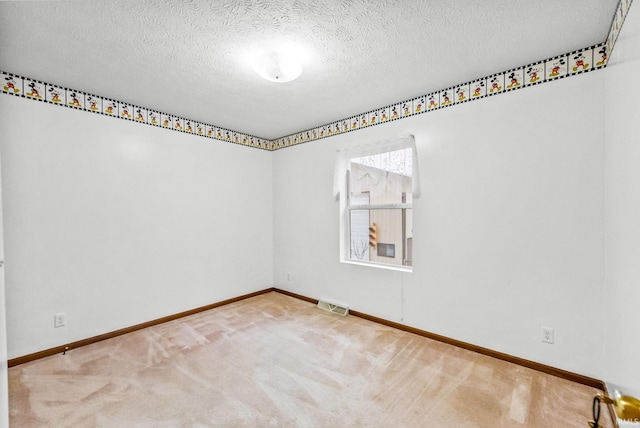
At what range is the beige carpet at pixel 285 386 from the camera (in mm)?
1780

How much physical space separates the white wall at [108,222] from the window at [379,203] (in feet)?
5.17

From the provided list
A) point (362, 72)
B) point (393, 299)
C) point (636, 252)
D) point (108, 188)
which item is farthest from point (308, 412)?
point (108, 188)

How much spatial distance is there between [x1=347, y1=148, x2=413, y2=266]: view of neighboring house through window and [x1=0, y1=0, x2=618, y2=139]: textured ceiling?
31.5 inches

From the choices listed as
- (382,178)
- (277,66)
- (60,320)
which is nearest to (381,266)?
(382,178)

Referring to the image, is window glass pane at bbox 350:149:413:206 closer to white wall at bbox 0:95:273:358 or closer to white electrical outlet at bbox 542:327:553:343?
white electrical outlet at bbox 542:327:553:343

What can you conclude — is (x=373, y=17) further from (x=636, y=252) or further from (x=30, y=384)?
(x=30, y=384)

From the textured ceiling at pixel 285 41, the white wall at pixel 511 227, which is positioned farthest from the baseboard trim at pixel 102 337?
the textured ceiling at pixel 285 41

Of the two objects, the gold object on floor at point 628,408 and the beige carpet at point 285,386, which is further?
the beige carpet at point 285,386

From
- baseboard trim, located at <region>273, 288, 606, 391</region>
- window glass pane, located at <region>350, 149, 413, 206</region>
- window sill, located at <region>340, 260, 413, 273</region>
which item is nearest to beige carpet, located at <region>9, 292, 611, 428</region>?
baseboard trim, located at <region>273, 288, 606, 391</region>

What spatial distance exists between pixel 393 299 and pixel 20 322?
135 inches

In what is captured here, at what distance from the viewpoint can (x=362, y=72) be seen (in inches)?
94.0

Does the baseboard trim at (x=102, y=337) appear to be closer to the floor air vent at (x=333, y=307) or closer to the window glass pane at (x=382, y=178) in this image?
the floor air vent at (x=333, y=307)

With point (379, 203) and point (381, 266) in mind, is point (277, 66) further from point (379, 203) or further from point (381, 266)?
point (381, 266)

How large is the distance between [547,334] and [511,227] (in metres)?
0.87
